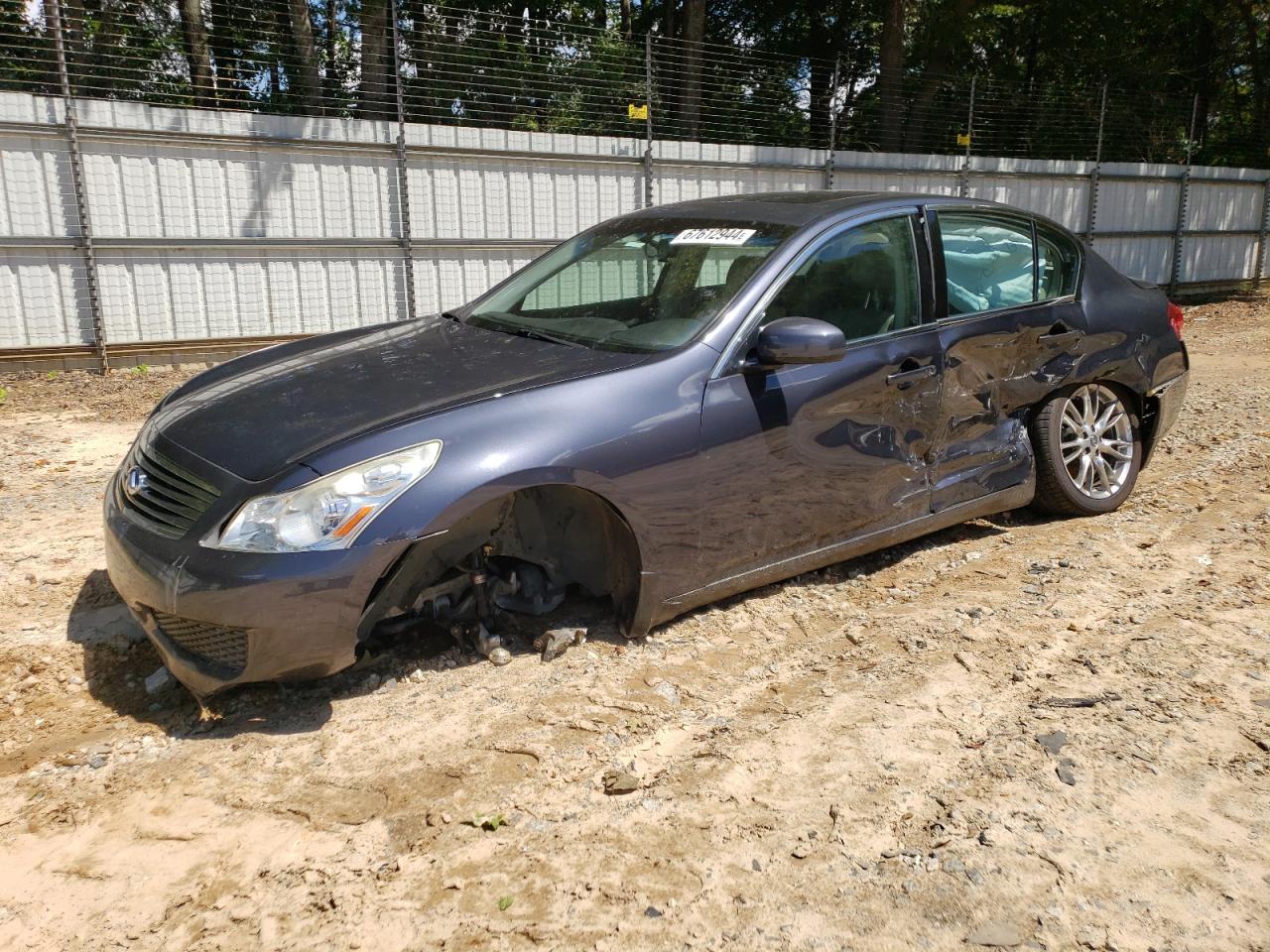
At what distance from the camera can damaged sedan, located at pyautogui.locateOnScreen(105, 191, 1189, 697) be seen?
10.3ft

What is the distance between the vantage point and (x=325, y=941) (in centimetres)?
239

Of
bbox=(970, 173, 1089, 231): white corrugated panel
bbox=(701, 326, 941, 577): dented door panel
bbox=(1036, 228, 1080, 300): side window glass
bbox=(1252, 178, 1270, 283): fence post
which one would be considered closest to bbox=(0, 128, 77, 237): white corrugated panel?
bbox=(701, 326, 941, 577): dented door panel

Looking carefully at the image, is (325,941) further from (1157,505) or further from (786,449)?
(1157,505)

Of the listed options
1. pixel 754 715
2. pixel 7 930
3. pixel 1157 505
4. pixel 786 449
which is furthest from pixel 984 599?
pixel 7 930

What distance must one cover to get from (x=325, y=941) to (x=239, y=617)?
3.36ft

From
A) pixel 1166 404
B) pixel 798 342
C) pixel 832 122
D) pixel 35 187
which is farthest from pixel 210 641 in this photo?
pixel 832 122

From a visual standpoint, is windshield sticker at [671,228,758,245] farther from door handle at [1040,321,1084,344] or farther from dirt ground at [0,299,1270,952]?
door handle at [1040,321,1084,344]

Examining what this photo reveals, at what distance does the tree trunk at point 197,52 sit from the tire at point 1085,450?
8793 mm

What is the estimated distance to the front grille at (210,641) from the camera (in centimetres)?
312

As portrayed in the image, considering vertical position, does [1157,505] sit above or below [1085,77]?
below

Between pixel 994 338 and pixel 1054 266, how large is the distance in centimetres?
77

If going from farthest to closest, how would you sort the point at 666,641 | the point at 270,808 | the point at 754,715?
the point at 666,641 → the point at 754,715 → the point at 270,808

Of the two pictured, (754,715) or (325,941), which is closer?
(325,941)

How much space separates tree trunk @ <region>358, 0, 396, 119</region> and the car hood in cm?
734
